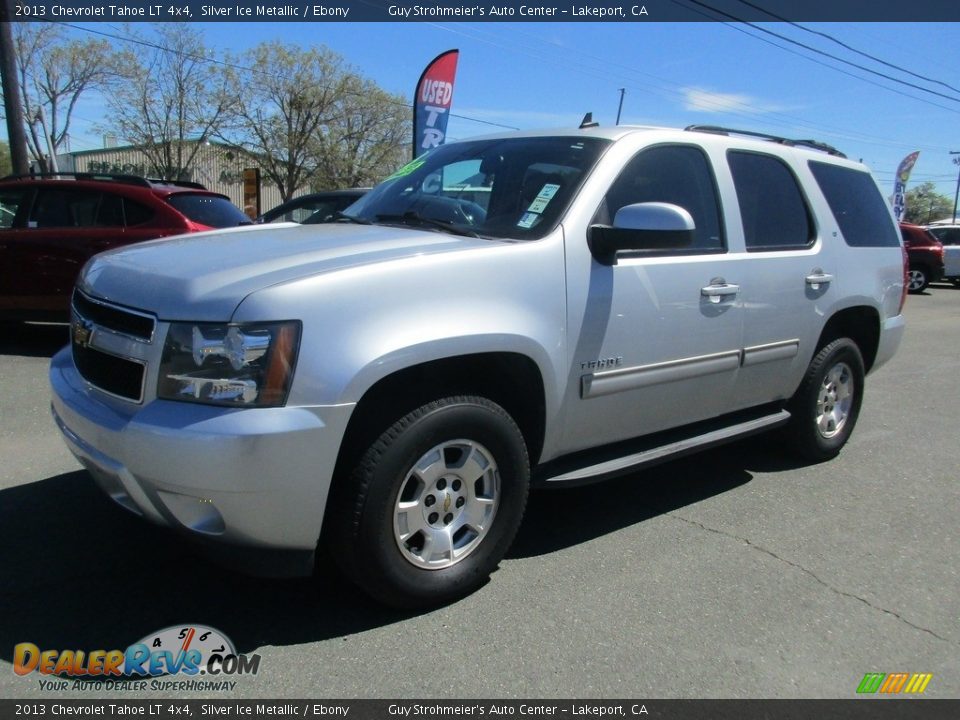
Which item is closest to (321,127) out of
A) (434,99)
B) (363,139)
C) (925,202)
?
(363,139)

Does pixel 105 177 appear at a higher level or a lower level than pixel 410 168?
lower

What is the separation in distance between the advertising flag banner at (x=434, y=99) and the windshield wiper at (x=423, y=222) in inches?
441

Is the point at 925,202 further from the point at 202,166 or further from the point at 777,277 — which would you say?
the point at 777,277

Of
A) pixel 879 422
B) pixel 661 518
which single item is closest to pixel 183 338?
pixel 661 518

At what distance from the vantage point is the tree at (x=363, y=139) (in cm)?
3703

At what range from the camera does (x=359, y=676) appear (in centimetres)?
265

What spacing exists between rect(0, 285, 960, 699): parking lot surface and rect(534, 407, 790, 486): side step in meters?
0.41

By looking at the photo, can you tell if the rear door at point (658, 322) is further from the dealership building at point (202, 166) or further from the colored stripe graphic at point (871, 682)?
the dealership building at point (202, 166)

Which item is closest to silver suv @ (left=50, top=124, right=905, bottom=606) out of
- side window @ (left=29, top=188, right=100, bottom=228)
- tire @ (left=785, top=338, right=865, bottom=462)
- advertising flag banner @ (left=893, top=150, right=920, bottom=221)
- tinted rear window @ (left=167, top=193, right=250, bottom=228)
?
tire @ (left=785, top=338, right=865, bottom=462)

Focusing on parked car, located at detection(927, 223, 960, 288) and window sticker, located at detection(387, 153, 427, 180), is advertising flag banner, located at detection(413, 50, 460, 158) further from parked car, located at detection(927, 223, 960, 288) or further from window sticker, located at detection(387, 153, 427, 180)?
parked car, located at detection(927, 223, 960, 288)

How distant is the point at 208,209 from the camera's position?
8289mm

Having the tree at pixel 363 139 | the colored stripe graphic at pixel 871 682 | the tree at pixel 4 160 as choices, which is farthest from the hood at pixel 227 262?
the tree at pixel 4 160

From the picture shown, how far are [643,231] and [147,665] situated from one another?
2.42 meters

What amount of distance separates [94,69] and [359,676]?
112 ft
